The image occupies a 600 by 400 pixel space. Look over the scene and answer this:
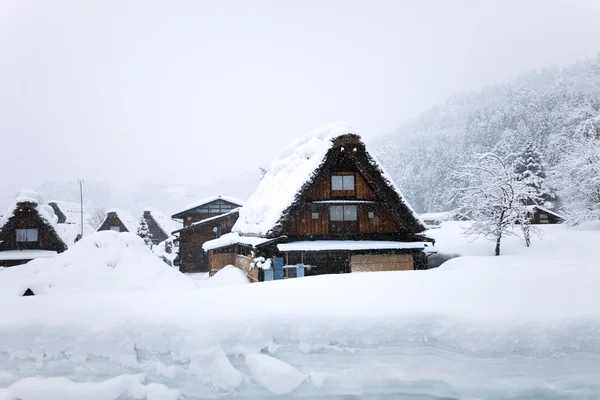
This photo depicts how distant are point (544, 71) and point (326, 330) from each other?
10492 centimetres

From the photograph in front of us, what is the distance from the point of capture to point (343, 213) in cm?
1492

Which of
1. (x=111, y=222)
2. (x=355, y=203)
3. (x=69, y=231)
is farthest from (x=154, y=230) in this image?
(x=355, y=203)

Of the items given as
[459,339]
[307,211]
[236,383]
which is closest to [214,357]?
[236,383]

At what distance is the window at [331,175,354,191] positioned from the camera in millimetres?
14852

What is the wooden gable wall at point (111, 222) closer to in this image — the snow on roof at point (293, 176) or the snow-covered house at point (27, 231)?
the snow-covered house at point (27, 231)

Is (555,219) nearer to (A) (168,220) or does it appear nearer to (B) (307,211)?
(B) (307,211)

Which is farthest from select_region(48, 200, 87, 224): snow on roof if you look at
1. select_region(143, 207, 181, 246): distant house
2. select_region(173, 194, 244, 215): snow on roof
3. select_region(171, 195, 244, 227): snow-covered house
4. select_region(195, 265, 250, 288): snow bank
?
select_region(195, 265, 250, 288): snow bank

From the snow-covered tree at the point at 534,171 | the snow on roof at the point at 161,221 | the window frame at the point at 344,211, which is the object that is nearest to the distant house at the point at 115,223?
the snow on roof at the point at 161,221

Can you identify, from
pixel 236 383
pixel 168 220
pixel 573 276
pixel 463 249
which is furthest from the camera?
pixel 168 220

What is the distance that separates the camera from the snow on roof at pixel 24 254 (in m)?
23.0

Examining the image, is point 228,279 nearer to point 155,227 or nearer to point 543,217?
point 155,227

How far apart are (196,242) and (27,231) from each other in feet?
36.2

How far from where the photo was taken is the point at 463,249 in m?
22.0

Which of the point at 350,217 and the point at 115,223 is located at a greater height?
the point at 350,217
